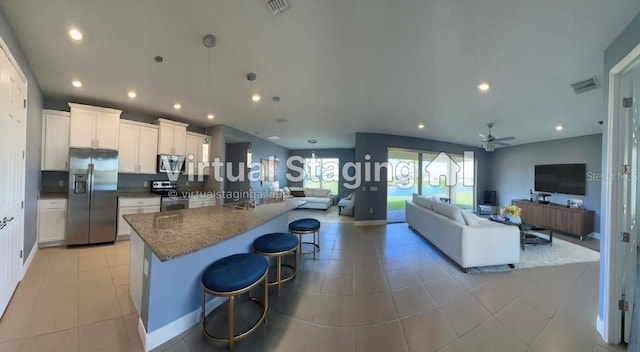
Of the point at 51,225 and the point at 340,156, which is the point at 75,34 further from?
the point at 340,156

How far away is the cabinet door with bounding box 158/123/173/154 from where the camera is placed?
14.7 ft

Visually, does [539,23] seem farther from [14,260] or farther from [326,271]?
[14,260]

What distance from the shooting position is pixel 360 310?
2.14 m

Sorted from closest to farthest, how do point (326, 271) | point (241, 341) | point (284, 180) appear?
point (241, 341) → point (326, 271) → point (284, 180)

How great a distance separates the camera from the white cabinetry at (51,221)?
3.42 metres

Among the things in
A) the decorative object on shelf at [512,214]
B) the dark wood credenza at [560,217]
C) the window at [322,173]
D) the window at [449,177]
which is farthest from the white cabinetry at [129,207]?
the dark wood credenza at [560,217]

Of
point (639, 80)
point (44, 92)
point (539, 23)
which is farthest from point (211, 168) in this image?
point (639, 80)

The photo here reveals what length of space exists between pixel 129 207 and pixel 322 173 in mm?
6517

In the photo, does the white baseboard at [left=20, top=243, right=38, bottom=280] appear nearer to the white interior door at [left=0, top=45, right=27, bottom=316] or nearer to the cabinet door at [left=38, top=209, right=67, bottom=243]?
the cabinet door at [left=38, top=209, right=67, bottom=243]

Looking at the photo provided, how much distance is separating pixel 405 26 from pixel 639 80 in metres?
2.51

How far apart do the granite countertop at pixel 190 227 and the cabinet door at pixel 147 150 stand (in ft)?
8.65

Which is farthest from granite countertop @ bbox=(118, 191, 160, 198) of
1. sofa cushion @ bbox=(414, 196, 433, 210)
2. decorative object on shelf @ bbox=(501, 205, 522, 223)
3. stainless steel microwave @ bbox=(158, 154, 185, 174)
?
decorative object on shelf @ bbox=(501, 205, 522, 223)

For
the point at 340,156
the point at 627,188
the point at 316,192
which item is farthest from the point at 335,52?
the point at 340,156

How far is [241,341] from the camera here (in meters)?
1.71
